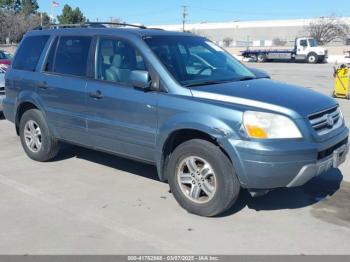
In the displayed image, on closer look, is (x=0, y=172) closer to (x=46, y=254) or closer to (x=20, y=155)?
(x=20, y=155)

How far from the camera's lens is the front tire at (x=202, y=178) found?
14.6ft

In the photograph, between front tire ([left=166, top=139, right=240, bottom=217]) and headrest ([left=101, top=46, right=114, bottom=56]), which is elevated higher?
headrest ([left=101, top=46, right=114, bottom=56])

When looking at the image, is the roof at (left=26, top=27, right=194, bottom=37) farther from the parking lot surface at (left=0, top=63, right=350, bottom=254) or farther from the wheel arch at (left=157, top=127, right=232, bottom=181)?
the parking lot surface at (left=0, top=63, right=350, bottom=254)

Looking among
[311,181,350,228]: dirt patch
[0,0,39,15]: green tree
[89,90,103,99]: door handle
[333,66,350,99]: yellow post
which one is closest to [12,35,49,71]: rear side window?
[89,90,103,99]: door handle

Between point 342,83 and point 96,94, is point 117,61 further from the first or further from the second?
point 342,83

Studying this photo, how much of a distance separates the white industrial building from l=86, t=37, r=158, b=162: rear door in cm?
8789

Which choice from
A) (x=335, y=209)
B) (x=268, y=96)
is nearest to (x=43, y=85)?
(x=268, y=96)

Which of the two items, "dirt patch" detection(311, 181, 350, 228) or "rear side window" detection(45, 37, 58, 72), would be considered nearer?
"dirt patch" detection(311, 181, 350, 228)

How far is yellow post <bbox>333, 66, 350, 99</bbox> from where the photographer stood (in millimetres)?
14086

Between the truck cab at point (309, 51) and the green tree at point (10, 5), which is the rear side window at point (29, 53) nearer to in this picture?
the truck cab at point (309, 51)

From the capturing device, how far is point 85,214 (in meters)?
4.78

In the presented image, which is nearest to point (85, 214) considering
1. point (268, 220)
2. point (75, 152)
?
point (268, 220)

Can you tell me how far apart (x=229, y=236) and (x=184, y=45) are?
2394 millimetres

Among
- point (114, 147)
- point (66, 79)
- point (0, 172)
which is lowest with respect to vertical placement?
point (0, 172)
